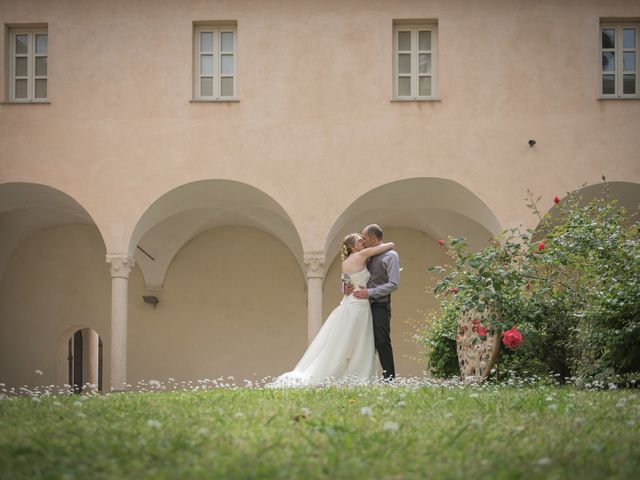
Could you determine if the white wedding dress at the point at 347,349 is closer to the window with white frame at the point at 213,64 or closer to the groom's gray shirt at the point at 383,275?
the groom's gray shirt at the point at 383,275

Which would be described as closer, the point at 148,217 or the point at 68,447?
the point at 68,447

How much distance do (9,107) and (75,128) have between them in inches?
43.7

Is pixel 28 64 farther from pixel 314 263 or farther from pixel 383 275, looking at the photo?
pixel 383 275

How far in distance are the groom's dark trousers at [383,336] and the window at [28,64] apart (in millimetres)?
7690

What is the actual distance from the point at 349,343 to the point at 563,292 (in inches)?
91.3

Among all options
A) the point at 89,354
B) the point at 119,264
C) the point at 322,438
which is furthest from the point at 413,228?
the point at 322,438

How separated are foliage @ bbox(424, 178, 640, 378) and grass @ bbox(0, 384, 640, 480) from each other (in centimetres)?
253

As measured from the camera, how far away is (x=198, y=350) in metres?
18.6

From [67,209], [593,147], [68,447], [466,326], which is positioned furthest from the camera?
[67,209]

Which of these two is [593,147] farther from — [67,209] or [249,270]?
[67,209]

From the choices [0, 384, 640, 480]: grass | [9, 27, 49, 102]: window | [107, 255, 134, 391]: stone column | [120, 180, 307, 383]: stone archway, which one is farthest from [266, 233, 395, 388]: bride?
[120, 180, 307, 383]: stone archway

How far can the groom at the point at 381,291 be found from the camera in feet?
31.2

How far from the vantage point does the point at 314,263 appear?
14.0m

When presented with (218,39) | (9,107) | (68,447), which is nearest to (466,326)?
(68,447)
